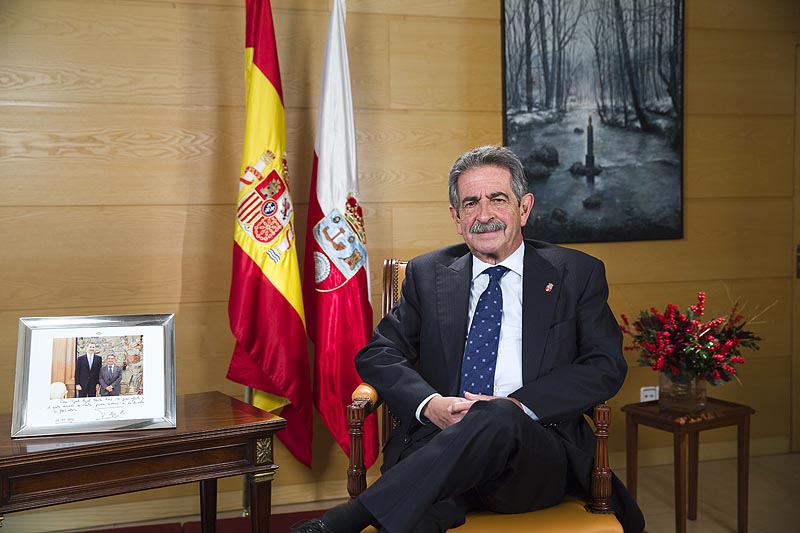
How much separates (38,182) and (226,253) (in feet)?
2.64

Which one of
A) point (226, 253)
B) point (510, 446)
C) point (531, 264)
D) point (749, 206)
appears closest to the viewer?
point (510, 446)

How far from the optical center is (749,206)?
4.11 m

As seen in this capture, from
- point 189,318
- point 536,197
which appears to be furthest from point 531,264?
point 189,318

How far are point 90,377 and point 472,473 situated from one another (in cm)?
111

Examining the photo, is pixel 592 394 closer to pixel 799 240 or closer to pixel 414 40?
pixel 414 40

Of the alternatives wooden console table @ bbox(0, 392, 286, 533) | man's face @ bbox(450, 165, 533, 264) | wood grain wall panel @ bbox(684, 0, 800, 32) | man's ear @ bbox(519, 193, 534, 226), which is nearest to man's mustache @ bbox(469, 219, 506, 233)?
man's face @ bbox(450, 165, 533, 264)

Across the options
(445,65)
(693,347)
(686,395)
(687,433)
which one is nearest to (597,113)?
(445,65)

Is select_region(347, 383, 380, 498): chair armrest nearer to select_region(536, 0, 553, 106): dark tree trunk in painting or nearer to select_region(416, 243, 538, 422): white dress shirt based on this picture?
select_region(416, 243, 538, 422): white dress shirt

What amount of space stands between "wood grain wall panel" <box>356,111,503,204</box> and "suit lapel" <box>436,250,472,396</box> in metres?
1.12

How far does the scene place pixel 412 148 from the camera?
367 centimetres

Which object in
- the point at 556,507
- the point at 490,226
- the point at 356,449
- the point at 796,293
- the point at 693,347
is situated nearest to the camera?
the point at 556,507

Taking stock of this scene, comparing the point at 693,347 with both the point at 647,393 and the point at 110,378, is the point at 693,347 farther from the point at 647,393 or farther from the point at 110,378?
the point at 110,378

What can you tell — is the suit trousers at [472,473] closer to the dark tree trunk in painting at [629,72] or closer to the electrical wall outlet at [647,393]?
the electrical wall outlet at [647,393]

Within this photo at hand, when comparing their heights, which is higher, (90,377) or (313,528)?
(90,377)
